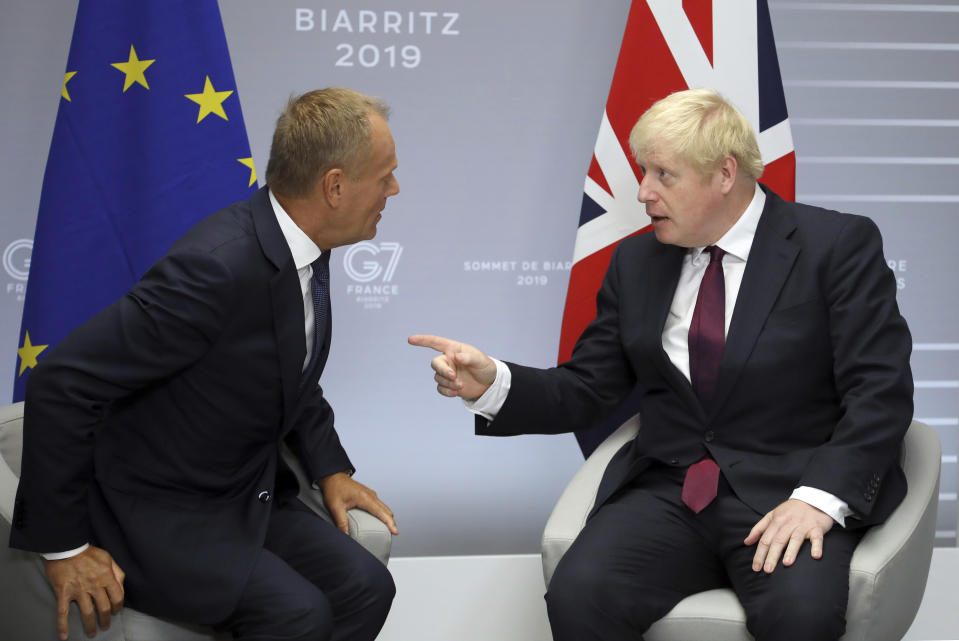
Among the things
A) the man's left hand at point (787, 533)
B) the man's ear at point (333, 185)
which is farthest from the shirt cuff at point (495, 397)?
the man's left hand at point (787, 533)

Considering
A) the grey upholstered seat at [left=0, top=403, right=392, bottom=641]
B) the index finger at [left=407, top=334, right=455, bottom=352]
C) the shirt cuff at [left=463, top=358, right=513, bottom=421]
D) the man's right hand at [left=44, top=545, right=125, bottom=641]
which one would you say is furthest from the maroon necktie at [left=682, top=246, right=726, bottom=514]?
the man's right hand at [left=44, top=545, right=125, bottom=641]

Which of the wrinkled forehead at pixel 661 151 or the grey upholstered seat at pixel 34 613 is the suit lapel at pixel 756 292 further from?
the grey upholstered seat at pixel 34 613

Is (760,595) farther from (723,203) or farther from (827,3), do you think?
(827,3)

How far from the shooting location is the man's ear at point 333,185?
196 centimetres

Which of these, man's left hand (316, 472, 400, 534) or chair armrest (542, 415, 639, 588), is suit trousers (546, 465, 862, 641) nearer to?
chair armrest (542, 415, 639, 588)

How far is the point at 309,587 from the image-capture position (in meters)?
1.92

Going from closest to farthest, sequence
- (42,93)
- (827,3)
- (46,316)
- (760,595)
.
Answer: (760,595) < (46,316) < (42,93) < (827,3)

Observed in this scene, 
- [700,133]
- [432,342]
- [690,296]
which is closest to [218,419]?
[432,342]

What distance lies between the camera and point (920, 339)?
3.43 m

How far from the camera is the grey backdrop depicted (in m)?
3.17

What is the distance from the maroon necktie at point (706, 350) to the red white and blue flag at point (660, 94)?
23.1 inches

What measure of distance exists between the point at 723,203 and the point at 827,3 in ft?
5.00

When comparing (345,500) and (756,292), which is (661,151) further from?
(345,500)

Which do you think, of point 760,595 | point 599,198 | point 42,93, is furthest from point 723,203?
point 42,93
